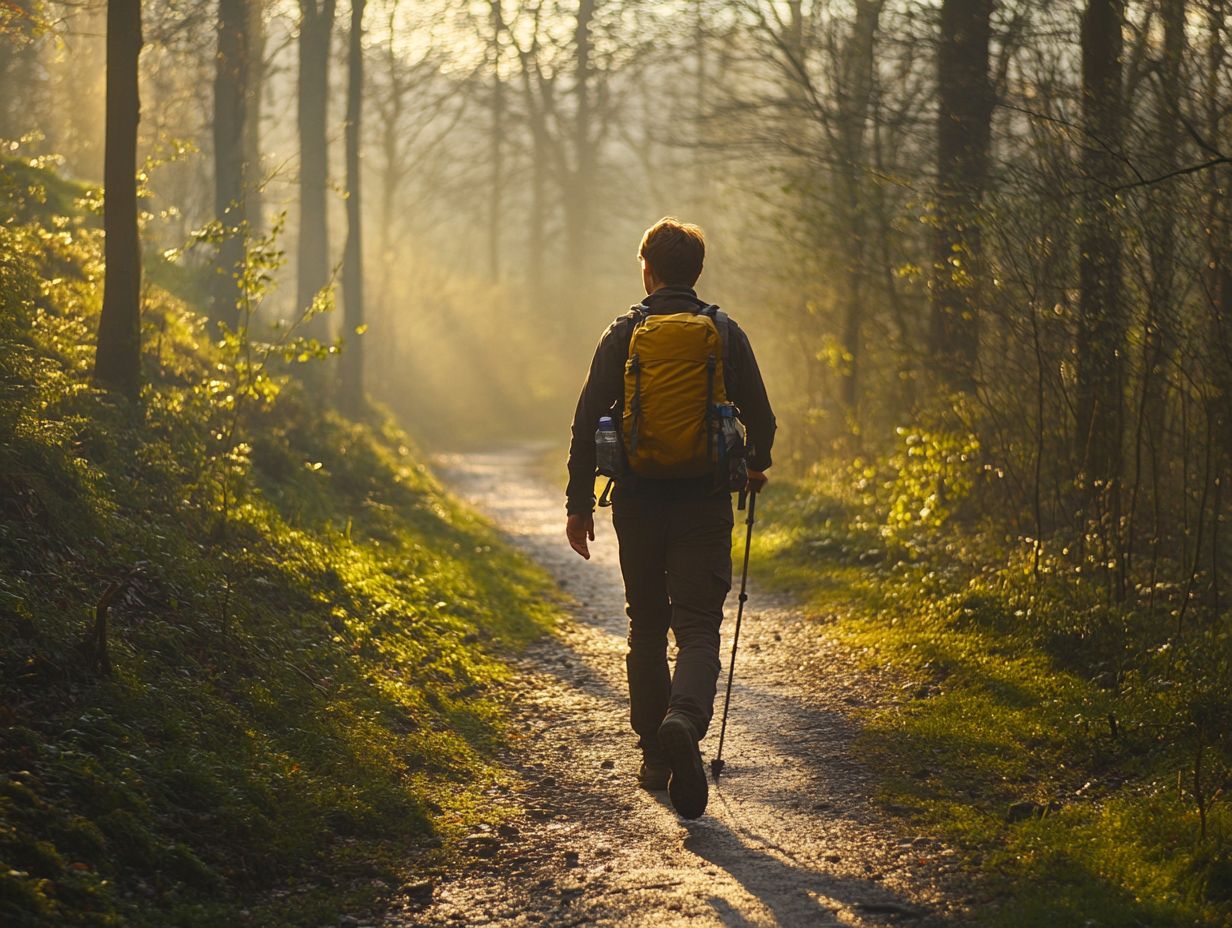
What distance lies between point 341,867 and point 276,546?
4.24 meters

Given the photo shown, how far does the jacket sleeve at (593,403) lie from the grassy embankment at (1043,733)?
6.40 ft

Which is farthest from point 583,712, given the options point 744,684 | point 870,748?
point 870,748

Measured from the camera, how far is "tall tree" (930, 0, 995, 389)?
32.6 ft

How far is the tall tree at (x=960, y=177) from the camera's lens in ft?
32.6

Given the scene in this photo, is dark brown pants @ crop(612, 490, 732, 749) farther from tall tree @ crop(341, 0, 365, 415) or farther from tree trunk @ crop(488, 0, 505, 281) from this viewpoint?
tree trunk @ crop(488, 0, 505, 281)

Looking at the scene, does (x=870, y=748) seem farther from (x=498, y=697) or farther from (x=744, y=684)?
(x=498, y=697)

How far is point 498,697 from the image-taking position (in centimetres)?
779

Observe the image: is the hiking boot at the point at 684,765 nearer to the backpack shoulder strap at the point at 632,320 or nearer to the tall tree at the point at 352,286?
the backpack shoulder strap at the point at 632,320

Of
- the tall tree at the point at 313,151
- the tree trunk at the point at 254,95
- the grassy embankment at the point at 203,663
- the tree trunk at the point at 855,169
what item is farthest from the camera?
the tall tree at the point at 313,151

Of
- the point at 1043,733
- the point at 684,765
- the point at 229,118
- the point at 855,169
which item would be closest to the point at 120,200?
the point at 684,765

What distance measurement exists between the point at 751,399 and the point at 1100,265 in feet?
12.8

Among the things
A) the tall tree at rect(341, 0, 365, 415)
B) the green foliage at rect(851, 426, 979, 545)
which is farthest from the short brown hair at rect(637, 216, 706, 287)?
the tall tree at rect(341, 0, 365, 415)

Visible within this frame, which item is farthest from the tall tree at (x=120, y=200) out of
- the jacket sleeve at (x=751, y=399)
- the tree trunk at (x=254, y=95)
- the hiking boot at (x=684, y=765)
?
the hiking boot at (x=684, y=765)

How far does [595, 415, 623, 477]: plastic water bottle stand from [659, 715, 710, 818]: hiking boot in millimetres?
1059
